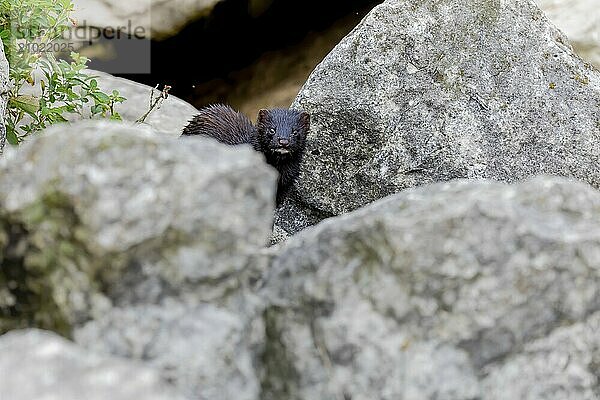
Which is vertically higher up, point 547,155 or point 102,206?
point 102,206

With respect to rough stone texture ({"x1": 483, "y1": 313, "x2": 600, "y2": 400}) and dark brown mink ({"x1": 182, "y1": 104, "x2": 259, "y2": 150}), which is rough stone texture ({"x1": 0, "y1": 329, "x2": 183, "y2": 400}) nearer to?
rough stone texture ({"x1": 483, "y1": 313, "x2": 600, "y2": 400})

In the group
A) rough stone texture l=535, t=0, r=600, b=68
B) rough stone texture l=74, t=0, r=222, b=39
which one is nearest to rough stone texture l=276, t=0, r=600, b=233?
rough stone texture l=535, t=0, r=600, b=68

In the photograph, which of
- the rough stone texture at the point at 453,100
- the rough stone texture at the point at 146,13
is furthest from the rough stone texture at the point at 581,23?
the rough stone texture at the point at 146,13

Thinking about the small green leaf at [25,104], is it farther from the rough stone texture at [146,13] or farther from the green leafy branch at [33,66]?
the rough stone texture at [146,13]

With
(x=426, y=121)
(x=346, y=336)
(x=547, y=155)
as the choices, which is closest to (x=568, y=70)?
(x=547, y=155)

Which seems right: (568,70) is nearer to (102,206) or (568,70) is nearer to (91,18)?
(102,206)

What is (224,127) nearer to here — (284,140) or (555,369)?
(284,140)

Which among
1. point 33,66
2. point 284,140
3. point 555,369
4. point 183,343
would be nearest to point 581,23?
point 284,140
